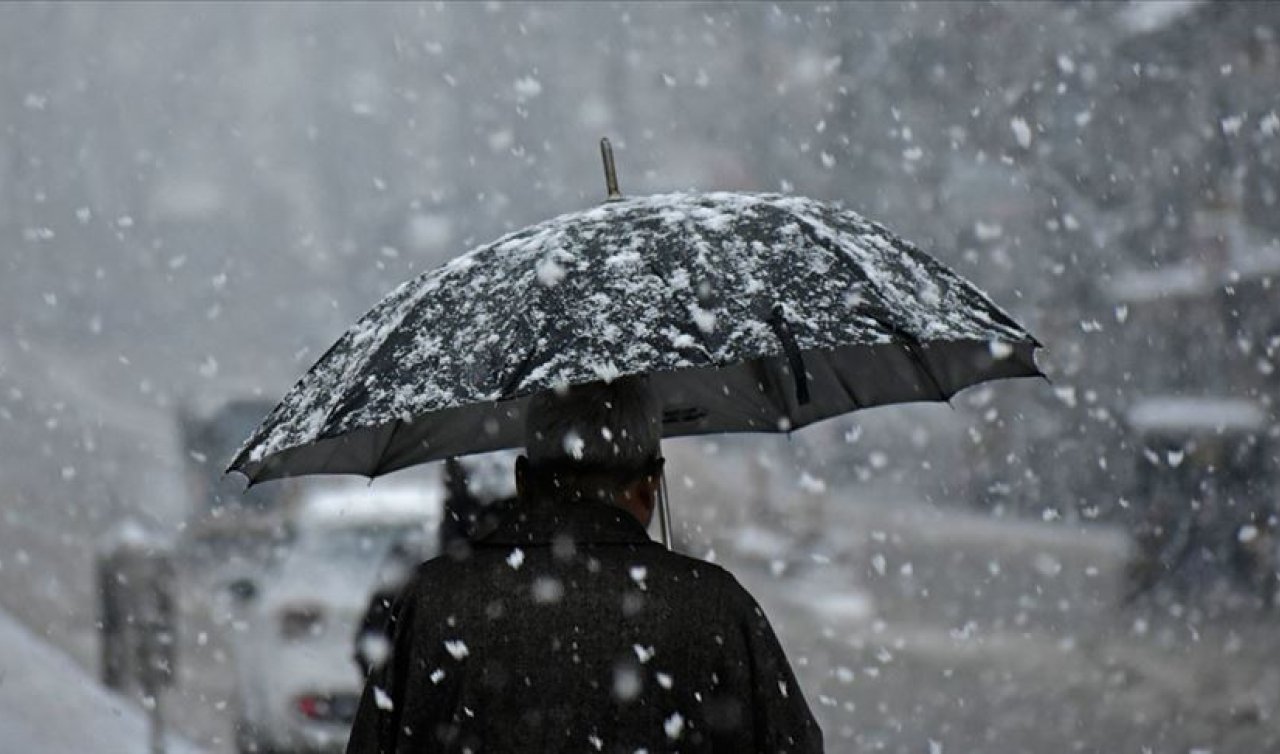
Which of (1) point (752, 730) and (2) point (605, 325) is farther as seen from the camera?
(2) point (605, 325)

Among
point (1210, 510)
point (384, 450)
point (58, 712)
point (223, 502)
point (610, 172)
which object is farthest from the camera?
point (223, 502)

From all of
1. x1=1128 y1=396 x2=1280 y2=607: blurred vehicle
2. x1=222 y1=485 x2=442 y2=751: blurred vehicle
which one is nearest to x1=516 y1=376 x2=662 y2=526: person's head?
x1=222 y1=485 x2=442 y2=751: blurred vehicle

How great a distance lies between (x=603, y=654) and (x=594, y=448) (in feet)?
1.00

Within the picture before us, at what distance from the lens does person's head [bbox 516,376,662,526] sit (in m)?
2.46

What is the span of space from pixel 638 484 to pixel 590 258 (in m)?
0.46

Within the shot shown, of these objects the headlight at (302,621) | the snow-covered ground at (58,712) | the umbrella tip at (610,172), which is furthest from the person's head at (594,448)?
the headlight at (302,621)

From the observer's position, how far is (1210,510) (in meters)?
14.5

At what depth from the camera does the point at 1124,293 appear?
66.7ft

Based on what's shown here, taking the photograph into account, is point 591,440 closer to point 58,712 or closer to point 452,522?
point 452,522

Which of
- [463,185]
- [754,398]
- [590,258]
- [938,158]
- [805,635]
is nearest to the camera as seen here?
[590,258]

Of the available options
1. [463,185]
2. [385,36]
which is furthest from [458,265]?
[385,36]

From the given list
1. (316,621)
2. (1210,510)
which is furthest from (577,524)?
(1210,510)

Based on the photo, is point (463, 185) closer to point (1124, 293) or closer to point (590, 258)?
point (1124, 293)

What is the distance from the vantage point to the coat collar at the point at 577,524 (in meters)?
2.42
